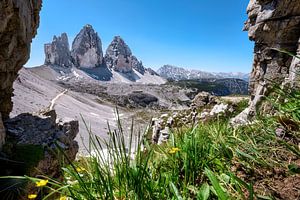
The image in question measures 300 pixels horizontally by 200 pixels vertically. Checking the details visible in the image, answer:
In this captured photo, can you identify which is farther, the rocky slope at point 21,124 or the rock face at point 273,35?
the rock face at point 273,35

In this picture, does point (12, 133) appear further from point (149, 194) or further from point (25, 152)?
point (149, 194)

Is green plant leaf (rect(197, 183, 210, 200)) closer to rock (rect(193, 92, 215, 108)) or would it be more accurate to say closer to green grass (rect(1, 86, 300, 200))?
green grass (rect(1, 86, 300, 200))

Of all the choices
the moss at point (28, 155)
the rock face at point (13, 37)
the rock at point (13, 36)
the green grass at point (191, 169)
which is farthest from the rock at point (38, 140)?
the green grass at point (191, 169)

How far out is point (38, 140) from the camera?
682 inches

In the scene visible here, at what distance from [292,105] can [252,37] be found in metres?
21.2

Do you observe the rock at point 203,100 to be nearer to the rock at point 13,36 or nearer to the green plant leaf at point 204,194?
the rock at point 13,36

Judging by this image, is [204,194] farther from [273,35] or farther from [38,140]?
[273,35]

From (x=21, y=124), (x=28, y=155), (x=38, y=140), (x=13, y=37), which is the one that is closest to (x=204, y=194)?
(x=28, y=155)

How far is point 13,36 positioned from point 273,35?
19282 millimetres

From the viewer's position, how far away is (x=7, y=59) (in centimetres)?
1898

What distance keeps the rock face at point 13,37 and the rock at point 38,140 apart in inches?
64.6

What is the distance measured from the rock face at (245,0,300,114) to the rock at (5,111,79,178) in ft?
44.2

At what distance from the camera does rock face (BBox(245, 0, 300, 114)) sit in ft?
61.4

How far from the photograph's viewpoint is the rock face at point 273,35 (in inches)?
736
